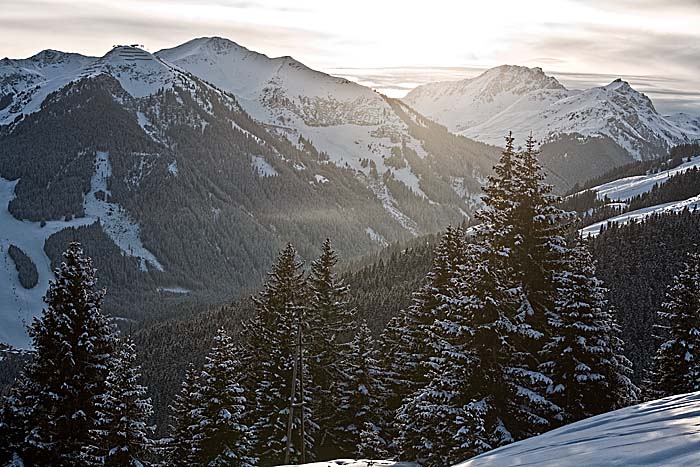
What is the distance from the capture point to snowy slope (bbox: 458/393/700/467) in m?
7.55

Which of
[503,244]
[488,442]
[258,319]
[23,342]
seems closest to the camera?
[488,442]

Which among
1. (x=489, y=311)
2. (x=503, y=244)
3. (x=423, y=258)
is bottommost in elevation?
(x=423, y=258)

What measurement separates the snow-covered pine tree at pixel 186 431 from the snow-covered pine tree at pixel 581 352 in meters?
14.7

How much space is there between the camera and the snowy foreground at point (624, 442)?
755 cm

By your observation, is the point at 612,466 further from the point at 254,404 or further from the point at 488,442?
the point at 254,404

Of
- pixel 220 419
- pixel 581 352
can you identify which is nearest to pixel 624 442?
pixel 581 352

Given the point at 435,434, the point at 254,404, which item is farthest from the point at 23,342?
the point at 435,434

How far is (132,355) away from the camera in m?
21.0

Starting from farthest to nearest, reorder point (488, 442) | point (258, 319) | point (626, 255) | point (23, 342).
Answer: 1. point (23, 342)
2. point (626, 255)
3. point (258, 319)
4. point (488, 442)

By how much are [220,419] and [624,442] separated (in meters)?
18.9

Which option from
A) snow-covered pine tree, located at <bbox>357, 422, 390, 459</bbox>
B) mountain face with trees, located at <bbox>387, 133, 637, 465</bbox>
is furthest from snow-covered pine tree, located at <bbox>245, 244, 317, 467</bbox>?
mountain face with trees, located at <bbox>387, 133, 637, 465</bbox>

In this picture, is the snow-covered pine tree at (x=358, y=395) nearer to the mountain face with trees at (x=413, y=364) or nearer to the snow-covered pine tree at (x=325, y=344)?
the mountain face with trees at (x=413, y=364)

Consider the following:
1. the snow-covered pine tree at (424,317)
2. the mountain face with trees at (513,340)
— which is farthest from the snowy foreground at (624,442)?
the snow-covered pine tree at (424,317)

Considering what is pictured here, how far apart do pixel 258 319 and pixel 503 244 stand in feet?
44.5
